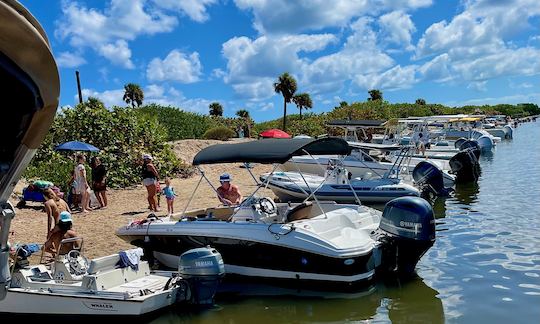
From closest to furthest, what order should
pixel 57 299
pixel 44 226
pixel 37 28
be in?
pixel 37 28 → pixel 57 299 → pixel 44 226

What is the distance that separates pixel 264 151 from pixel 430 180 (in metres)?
11.1

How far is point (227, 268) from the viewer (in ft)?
31.4

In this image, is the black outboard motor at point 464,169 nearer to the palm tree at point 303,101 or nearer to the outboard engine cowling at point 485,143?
the outboard engine cowling at point 485,143

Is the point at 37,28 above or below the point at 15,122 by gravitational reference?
above

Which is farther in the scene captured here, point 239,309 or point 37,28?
point 239,309

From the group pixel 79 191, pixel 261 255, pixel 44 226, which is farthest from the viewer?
pixel 79 191

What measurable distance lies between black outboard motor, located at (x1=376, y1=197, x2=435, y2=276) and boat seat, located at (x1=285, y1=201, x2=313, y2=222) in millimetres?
Answer: 1550

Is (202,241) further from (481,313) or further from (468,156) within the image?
(468,156)

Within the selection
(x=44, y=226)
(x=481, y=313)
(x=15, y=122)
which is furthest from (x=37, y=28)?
(x=44, y=226)

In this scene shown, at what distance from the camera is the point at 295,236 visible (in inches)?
349

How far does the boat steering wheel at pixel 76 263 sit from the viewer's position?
8320 mm

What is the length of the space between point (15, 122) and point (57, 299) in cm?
472

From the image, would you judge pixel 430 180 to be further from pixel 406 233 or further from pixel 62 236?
pixel 62 236

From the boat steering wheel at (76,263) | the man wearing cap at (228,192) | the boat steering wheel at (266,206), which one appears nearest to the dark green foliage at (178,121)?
the man wearing cap at (228,192)
